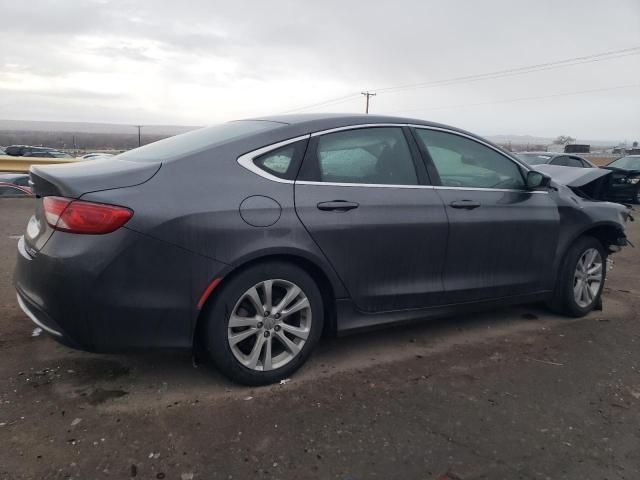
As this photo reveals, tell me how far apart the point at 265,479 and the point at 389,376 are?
123 cm

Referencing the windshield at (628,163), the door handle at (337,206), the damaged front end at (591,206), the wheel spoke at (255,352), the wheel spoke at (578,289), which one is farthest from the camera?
the windshield at (628,163)

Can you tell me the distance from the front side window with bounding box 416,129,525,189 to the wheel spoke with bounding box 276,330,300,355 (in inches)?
61.5

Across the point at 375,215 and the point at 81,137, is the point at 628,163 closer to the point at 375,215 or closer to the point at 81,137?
the point at 375,215

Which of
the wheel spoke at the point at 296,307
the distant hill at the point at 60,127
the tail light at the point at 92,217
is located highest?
the distant hill at the point at 60,127

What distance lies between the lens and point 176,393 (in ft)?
9.85

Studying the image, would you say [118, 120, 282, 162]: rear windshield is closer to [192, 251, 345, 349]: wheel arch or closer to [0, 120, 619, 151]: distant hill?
[192, 251, 345, 349]: wheel arch

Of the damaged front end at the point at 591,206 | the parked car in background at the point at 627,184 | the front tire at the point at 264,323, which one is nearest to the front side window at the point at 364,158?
the front tire at the point at 264,323

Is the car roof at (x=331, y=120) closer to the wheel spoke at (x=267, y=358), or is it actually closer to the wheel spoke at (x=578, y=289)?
the wheel spoke at (x=267, y=358)

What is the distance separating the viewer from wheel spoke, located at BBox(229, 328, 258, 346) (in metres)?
2.95

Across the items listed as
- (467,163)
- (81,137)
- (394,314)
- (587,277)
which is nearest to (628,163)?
(587,277)

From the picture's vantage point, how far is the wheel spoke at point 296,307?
3072mm

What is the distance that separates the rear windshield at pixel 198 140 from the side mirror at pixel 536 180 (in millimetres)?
2074

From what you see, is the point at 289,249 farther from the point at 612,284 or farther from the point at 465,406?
the point at 612,284

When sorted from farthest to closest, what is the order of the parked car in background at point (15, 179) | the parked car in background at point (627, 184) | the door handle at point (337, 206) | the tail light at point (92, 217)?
the parked car in background at point (627, 184)
the parked car in background at point (15, 179)
the door handle at point (337, 206)
the tail light at point (92, 217)
